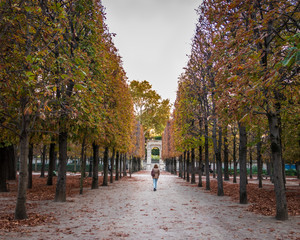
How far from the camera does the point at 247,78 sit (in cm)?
683

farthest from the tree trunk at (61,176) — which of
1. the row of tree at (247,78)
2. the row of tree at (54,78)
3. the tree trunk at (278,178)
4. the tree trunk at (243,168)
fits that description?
the tree trunk at (278,178)

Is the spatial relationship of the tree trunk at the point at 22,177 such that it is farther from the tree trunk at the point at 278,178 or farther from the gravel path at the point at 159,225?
the tree trunk at the point at 278,178

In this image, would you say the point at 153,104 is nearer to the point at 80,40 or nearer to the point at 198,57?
the point at 198,57

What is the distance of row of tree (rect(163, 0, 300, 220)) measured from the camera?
635cm

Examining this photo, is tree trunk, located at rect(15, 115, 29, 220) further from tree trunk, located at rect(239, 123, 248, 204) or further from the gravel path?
tree trunk, located at rect(239, 123, 248, 204)

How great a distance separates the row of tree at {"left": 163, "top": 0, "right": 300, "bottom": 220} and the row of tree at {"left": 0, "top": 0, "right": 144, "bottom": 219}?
4.17 meters

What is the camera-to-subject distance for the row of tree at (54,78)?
706cm

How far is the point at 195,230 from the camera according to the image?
7.42 meters

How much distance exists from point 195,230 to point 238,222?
1.88 metres

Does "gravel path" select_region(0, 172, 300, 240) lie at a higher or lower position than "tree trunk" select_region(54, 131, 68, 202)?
lower

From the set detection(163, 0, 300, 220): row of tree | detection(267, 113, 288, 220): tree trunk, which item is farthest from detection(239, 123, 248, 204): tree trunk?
detection(267, 113, 288, 220): tree trunk

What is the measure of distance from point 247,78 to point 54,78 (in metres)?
5.66

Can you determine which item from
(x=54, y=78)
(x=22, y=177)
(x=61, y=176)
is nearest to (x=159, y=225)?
(x=22, y=177)

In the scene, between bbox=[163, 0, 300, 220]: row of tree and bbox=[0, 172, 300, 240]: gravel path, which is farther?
bbox=[0, 172, 300, 240]: gravel path
